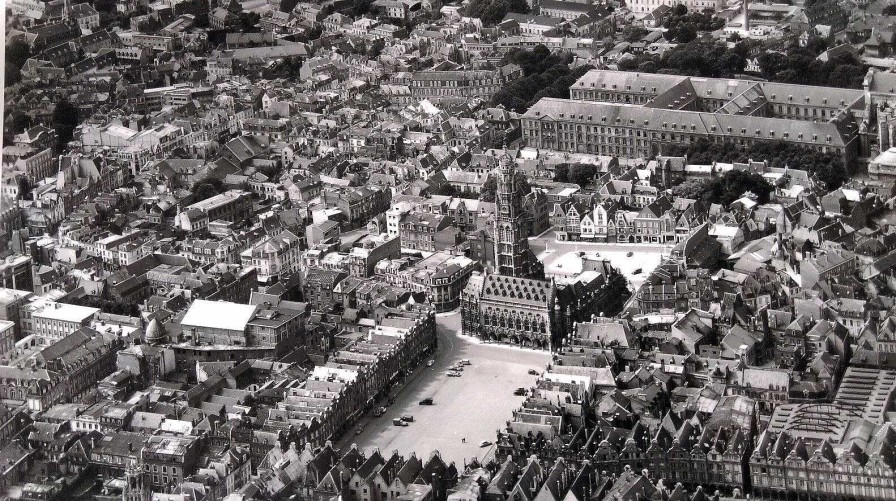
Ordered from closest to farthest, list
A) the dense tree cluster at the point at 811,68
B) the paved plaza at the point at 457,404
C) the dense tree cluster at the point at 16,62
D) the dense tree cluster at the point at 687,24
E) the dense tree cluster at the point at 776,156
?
the paved plaza at the point at 457,404 < the dense tree cluster at the point at 16,62 < the dense tree cluster at the point at 776,156 < the dense tree cluster at the point at 811,68 < the dense tree cluster at the point at 687,24

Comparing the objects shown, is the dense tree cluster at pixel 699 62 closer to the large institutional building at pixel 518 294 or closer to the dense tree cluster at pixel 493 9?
the dense tree cluster at pixel 493 9

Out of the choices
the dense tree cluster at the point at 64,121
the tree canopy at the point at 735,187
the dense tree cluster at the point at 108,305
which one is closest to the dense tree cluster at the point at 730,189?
the tree canopy at the point at 735,187

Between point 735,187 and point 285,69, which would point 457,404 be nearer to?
point 735,187

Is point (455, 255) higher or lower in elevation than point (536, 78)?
lower

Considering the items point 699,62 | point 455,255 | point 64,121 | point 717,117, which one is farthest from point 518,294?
point 64,121

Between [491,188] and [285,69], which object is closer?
[491,188]

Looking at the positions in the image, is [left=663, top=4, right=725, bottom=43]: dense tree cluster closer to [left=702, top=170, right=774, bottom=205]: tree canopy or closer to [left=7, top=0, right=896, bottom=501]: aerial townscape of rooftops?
[left=7, top=0, right=896, bottom=501]: aerial townscape of rooftops

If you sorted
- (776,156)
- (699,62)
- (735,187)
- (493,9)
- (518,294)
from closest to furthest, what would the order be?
(518,294) → (735,187) → (776,156) → (699,62) → (493,9)
